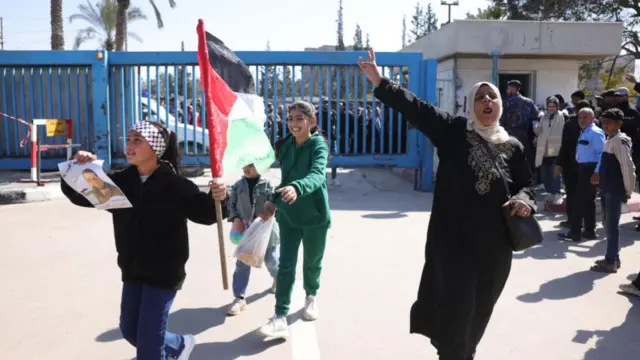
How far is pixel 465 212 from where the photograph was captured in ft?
10.6

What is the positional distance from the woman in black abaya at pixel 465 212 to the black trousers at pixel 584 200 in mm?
4373

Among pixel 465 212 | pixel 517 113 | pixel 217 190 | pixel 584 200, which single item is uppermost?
pixel 517 113

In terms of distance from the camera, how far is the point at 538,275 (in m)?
6.11

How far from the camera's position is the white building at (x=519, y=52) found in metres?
12.0

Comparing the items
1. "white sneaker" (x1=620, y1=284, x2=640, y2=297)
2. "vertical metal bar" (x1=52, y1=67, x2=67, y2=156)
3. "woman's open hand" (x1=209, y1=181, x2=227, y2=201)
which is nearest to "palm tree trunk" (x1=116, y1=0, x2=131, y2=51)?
"vertical metal bar" (x1=52, y1=67, x2=67, y2=156)

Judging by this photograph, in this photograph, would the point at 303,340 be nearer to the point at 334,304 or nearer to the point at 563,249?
the point at 334,304

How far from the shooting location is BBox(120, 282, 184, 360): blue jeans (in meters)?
3.19

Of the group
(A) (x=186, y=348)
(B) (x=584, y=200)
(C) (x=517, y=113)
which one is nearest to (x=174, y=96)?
(C) (x=517, y=113)

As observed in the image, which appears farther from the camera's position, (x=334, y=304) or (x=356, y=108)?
(x=356, y=108)

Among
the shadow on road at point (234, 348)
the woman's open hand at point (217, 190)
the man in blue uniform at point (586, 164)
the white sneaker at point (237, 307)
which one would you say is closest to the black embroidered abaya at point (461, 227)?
the woman's open hand at point (217, 190)

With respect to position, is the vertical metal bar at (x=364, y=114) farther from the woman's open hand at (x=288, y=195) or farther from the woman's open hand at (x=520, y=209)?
the woman's open hand at (x=520, y=209)

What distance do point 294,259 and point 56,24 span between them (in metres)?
20.2

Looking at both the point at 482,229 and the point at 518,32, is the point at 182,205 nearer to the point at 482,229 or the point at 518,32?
the point at 482,229

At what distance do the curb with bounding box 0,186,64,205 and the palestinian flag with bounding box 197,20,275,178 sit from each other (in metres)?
7.43
